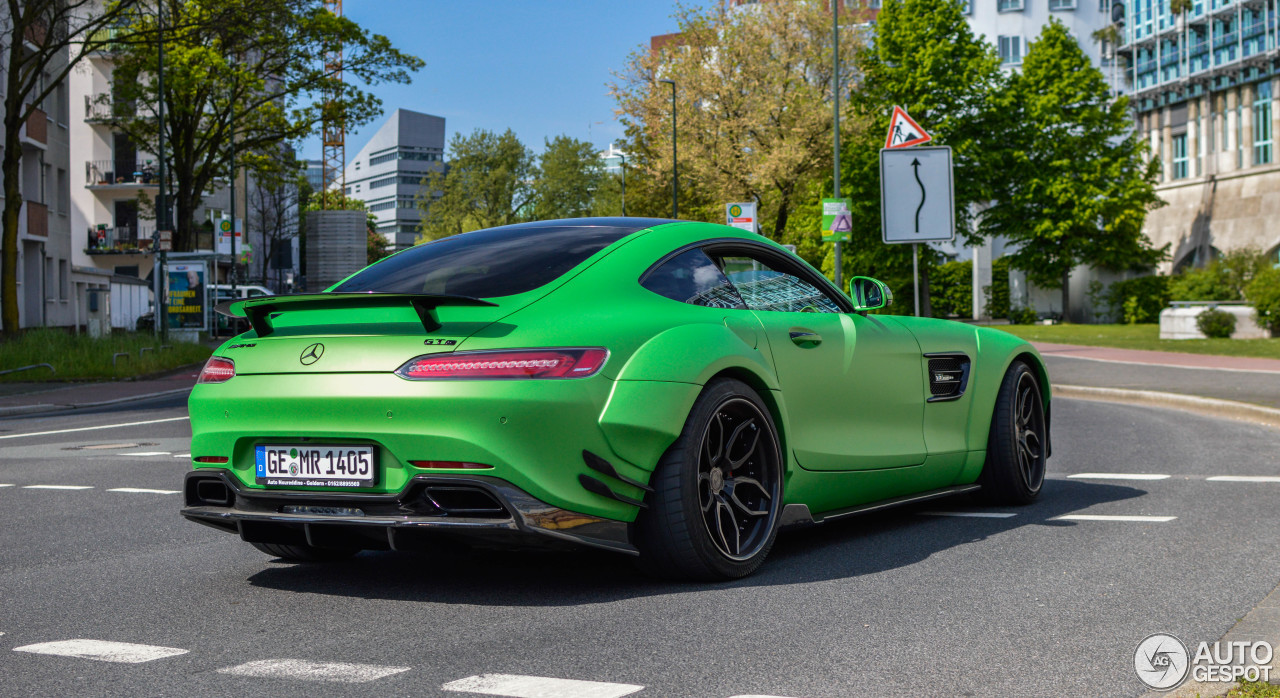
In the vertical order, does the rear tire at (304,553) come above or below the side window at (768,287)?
below

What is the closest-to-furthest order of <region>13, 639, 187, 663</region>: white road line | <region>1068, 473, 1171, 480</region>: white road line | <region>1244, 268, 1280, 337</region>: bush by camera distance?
<region>13, 639, 187, 663</region>: white road line
<region>1068, 473, 1171, 480</region>: white road line
<region>1244, 268, 1280, 337</region>: bush

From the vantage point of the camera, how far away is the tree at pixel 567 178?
289ft

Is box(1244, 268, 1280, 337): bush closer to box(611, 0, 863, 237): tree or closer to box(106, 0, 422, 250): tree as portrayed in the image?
box(611, 0, 863, 237): tree

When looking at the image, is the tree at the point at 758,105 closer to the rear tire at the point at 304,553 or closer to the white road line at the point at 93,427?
the white road line at the point at 93,427

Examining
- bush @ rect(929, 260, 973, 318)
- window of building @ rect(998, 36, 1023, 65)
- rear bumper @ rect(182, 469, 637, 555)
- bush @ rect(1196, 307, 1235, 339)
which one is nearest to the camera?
rear bumper @ rect(182, 469, 637, 555)

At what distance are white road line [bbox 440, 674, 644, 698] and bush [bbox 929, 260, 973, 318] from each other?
59.6m

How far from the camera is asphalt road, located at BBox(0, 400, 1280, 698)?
147 inches

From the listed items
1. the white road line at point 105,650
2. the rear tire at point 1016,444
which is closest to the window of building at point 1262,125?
the rear tire at point 1016,444

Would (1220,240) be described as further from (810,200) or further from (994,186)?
(810,200)

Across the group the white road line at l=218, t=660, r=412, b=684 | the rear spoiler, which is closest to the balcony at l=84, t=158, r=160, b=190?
the rear spoiler

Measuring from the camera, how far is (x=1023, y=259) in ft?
177

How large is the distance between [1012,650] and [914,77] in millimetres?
48004

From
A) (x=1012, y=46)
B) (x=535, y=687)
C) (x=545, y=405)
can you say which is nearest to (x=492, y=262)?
(x=545, y=405)

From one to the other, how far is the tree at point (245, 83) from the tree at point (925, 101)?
56.1 feet
